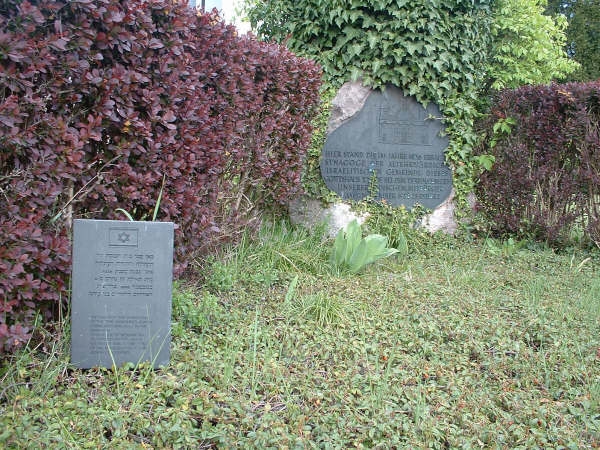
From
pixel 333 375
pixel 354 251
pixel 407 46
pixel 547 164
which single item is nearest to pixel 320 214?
pixel 354 251

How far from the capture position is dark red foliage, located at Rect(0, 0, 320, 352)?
2408mm

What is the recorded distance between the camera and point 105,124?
2879 millimetres

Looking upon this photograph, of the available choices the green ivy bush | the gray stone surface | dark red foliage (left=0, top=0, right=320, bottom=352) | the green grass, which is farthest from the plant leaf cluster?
the green ivy bush

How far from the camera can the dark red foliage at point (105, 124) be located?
7.90ft

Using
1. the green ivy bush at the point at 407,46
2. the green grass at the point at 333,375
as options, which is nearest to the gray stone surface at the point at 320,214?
the green ivy bush at the point at 407,46

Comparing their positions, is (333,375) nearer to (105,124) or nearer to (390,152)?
(105,124)

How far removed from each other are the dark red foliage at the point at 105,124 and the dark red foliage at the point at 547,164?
3336mm

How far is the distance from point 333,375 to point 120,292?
1.15 m

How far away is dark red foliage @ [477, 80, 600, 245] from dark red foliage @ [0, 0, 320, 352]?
131 inches

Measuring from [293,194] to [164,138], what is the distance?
7.58ft

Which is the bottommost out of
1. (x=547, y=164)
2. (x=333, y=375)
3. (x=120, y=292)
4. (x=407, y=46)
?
(x=333, y=375)

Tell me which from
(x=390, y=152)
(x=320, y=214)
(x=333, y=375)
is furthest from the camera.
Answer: (x=390, y=152)

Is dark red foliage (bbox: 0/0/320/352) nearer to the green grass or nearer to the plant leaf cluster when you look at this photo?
the green grass

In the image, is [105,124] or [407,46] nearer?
[105,124]
